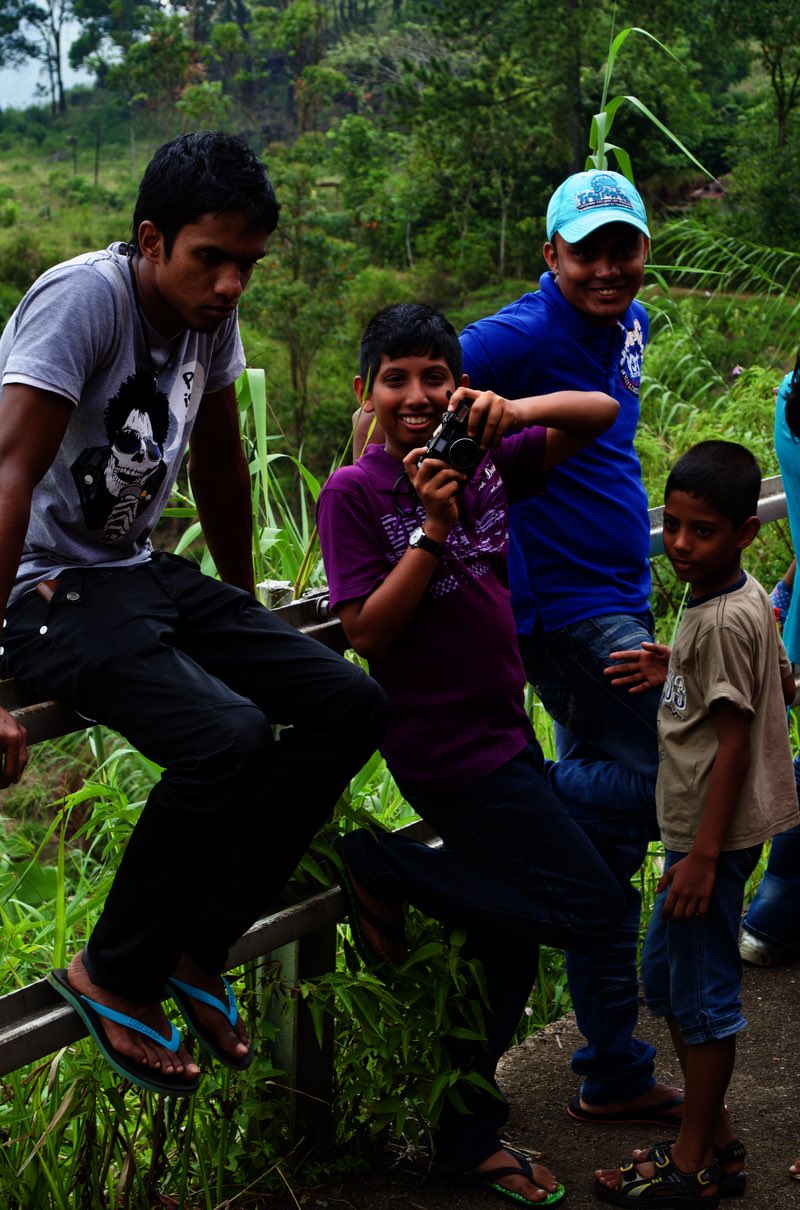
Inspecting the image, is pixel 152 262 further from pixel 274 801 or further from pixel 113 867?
pixel 113 867

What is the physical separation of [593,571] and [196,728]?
0.88 metres

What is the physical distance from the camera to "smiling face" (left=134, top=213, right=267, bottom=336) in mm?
2076

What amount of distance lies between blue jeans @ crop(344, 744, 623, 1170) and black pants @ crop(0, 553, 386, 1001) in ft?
0.61

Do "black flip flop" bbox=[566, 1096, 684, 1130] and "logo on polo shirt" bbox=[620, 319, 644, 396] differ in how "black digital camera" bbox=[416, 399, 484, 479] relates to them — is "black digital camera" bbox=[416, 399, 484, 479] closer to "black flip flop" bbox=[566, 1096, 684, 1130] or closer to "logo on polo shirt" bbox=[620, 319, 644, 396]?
"logo on polo shirt" bbox=[620, 319, 644, 396]

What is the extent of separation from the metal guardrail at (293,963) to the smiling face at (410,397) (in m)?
0.34

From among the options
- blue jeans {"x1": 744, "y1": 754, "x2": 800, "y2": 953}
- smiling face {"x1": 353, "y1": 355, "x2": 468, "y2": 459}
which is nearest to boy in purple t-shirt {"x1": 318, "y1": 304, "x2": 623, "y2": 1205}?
smiling face {"x1": 353, "y1": 355, "x2": 468, "y2": 459}

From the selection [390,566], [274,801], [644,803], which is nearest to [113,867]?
[274,801]

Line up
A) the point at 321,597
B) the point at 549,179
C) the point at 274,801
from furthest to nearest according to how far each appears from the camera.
A: 1. the point at 549,179
2. the point at 321,597
3. the point at 274,801

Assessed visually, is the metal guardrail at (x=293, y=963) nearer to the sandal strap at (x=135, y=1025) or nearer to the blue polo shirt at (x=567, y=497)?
the sandal strap at (x=135, y=1025)

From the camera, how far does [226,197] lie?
2.06 metres

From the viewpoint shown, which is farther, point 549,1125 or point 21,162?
point 21,162

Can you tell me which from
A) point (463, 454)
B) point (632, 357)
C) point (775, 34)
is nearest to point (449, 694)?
point (463, 454)

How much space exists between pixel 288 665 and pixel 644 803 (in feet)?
2.42

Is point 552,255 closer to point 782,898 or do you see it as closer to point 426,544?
point 426,544
